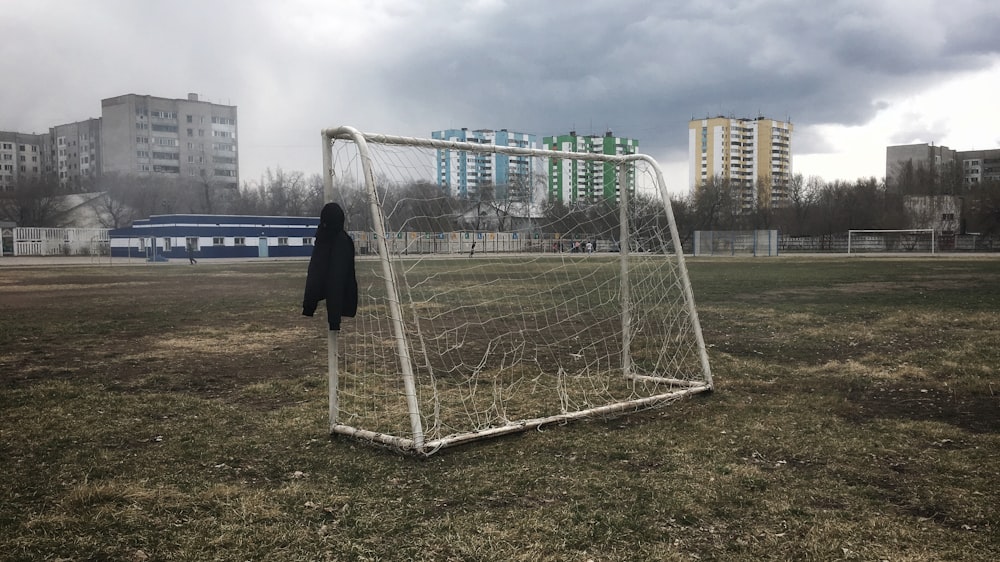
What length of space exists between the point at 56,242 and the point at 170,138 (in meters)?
35.3

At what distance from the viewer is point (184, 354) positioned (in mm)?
9211

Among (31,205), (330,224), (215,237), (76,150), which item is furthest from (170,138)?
(330,224)

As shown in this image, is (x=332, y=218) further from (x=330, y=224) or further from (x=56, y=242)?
(x=56, y=242)

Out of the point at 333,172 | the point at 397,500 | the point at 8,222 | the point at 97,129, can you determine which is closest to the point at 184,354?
the point at 333,172

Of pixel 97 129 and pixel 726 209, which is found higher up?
pixel 97 129

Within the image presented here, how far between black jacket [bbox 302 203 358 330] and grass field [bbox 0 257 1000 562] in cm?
100

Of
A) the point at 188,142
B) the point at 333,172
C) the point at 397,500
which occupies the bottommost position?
the point at 397,500

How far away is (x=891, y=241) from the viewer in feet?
201

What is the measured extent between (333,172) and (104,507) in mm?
2642

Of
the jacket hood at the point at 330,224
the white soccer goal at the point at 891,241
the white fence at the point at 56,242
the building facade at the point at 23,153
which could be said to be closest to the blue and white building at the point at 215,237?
the white fence at the point at 56,242

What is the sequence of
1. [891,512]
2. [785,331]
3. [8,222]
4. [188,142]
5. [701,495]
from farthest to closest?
[188,142] < [8,222] < [785,331] < [701,495] < [891,512]

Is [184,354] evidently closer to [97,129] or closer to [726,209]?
[726,209]

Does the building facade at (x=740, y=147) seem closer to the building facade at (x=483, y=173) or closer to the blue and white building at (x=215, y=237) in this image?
the blue and white building at (x=215, y=237)

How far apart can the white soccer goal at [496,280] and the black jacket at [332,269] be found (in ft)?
0.78
